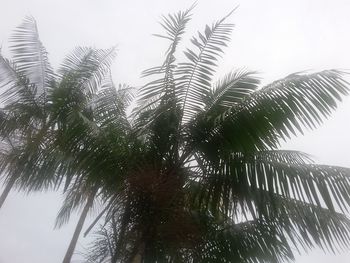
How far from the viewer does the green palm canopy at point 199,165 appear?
475cm

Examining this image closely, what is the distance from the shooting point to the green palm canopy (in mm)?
4754

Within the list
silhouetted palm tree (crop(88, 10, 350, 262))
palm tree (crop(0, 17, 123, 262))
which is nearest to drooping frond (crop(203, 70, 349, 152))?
silhouetted palm tree (crop(88, 10, 350, 262))

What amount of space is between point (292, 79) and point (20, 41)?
463cm

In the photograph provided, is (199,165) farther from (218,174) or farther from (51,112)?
(51,112)

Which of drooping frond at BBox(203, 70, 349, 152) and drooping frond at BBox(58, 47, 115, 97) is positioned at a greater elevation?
drooping frond at BBox(58, 47, 115, 97)

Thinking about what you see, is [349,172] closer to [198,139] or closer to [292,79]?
[292,79]

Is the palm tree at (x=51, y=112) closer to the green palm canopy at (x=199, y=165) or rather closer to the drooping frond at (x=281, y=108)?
the green palm canopy at (x=199, y=165)

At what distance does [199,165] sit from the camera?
564 centimetres

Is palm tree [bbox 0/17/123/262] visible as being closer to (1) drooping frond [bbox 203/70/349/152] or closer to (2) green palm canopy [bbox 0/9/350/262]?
(2) green palm canopy [bbox 0/9/350/262]

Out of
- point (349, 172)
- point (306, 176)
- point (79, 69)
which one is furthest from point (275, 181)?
point (79, 69)

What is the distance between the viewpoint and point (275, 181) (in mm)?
4789

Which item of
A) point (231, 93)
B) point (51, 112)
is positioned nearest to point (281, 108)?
point (231, 93)

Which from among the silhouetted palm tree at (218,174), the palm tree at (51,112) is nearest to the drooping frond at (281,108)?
the silhouetted palm tree at (218,174)

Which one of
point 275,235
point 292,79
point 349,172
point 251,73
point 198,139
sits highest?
point 251,73
